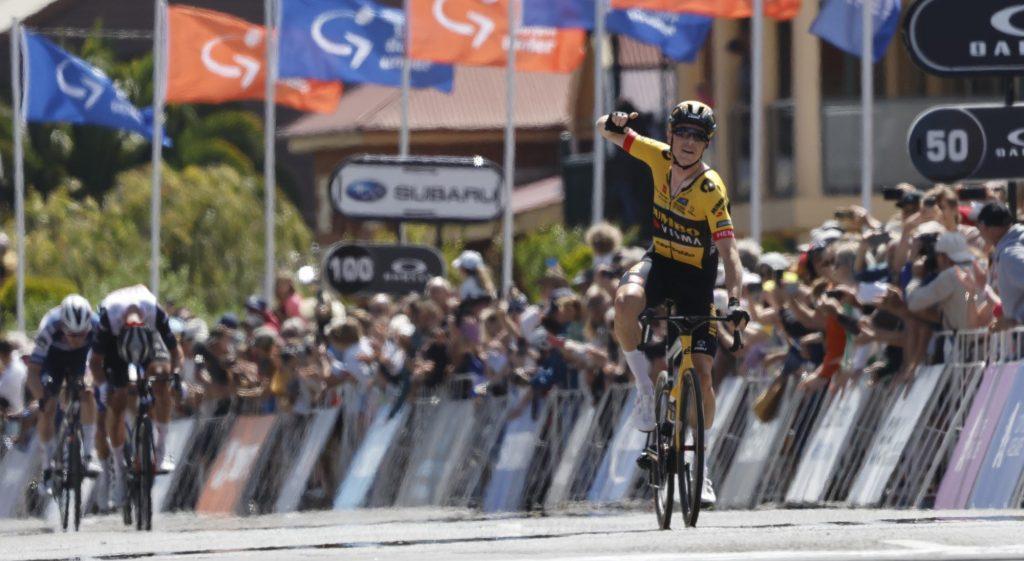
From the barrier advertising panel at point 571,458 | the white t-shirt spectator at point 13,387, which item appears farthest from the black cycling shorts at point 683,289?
the white t-shirt spectator at point 13,387

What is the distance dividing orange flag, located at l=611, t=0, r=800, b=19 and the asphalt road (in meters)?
11.5

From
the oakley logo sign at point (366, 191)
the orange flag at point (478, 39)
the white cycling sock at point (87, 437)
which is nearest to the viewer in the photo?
the white cycling sock at point (87, 437)

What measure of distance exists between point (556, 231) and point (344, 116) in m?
21.4

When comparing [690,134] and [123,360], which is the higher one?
[690,134]

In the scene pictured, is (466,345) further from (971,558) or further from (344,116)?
(344,116)

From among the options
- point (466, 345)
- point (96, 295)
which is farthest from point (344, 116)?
point (466, 345)

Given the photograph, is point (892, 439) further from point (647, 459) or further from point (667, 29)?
point (667, 29)

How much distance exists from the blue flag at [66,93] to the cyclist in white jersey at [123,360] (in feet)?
55.3

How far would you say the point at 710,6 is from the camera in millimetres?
27906

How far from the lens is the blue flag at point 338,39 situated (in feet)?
110

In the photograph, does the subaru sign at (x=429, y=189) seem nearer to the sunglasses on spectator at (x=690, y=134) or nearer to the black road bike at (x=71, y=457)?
the black road bike at (x=71, y=457)

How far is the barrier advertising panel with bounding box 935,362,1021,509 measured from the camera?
14.9 metres

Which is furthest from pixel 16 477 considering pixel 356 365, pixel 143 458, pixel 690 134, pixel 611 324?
pixel 690 134

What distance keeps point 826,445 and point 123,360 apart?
15.9 feet
